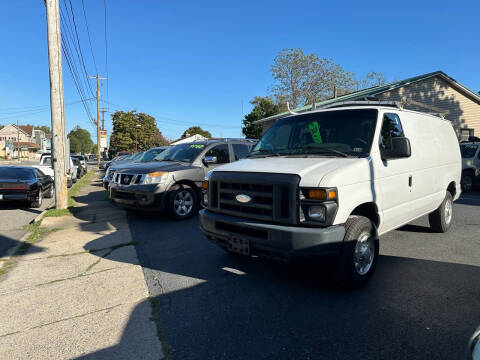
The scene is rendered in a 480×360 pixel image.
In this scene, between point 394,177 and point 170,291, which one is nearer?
point 170,291

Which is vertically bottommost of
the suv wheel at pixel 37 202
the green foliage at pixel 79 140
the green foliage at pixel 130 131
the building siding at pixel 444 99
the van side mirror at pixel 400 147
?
the suv wheel at pixel 37 202

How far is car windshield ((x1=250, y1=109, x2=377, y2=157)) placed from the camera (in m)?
3.90

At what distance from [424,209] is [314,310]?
9.27 ft

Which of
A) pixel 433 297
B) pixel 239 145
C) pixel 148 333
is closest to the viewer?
pixel 148 333

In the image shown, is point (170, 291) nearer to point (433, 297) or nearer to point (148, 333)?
point (148, 333)

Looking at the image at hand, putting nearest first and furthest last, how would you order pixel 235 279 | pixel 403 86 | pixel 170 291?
pixel 170 291, pixel 235 279, pixel 403 86

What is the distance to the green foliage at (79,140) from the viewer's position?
115 meters

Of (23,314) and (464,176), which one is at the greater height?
(464,176)

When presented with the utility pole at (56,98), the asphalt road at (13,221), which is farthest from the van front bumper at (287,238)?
the utility pole at (56,98)

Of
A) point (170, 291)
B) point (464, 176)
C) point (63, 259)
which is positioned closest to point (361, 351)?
point (170, 291)

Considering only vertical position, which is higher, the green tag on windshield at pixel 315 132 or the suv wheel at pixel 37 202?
the green tag on windshield at pixel 315 132

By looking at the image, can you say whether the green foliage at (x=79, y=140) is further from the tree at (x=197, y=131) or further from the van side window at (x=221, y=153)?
the van side window at (x=221, y=153)

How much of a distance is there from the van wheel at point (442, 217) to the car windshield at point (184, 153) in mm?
5194

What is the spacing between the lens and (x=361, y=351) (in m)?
2.53
